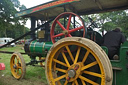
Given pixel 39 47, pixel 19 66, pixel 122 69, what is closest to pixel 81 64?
pixel 122 69

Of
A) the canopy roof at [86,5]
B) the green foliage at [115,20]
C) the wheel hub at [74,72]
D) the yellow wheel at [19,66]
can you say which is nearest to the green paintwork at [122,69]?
the wheel hub at [74,72]

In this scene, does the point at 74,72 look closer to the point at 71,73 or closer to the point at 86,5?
the point at 71,73

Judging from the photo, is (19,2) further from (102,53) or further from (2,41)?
(102,53)

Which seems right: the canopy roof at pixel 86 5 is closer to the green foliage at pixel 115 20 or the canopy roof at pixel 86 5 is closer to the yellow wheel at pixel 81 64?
the yellow wheel at pixel 81 64

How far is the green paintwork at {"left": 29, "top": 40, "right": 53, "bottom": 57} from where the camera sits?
3.26m

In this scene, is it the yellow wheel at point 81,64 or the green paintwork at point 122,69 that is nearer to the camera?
the yellow wheel at point 81,64

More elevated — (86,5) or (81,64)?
(86,5)

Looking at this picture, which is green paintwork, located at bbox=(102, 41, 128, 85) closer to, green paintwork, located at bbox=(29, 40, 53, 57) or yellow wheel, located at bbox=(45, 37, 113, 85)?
yellow wheel, located at bbox=(45, 37, 113, 85)

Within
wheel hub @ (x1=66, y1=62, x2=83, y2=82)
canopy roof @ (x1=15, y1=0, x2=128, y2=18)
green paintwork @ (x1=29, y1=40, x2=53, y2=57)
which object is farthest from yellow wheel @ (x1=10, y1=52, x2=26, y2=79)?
wheel hub @ (x1=66, y1=62, x2=83, y2=82)

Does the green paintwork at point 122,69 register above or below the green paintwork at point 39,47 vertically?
below

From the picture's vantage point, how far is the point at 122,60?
1791 millimetres

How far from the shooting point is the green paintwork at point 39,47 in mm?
3259

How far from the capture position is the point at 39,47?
342cm

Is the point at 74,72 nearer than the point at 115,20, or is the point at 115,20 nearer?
the point at 74,72
